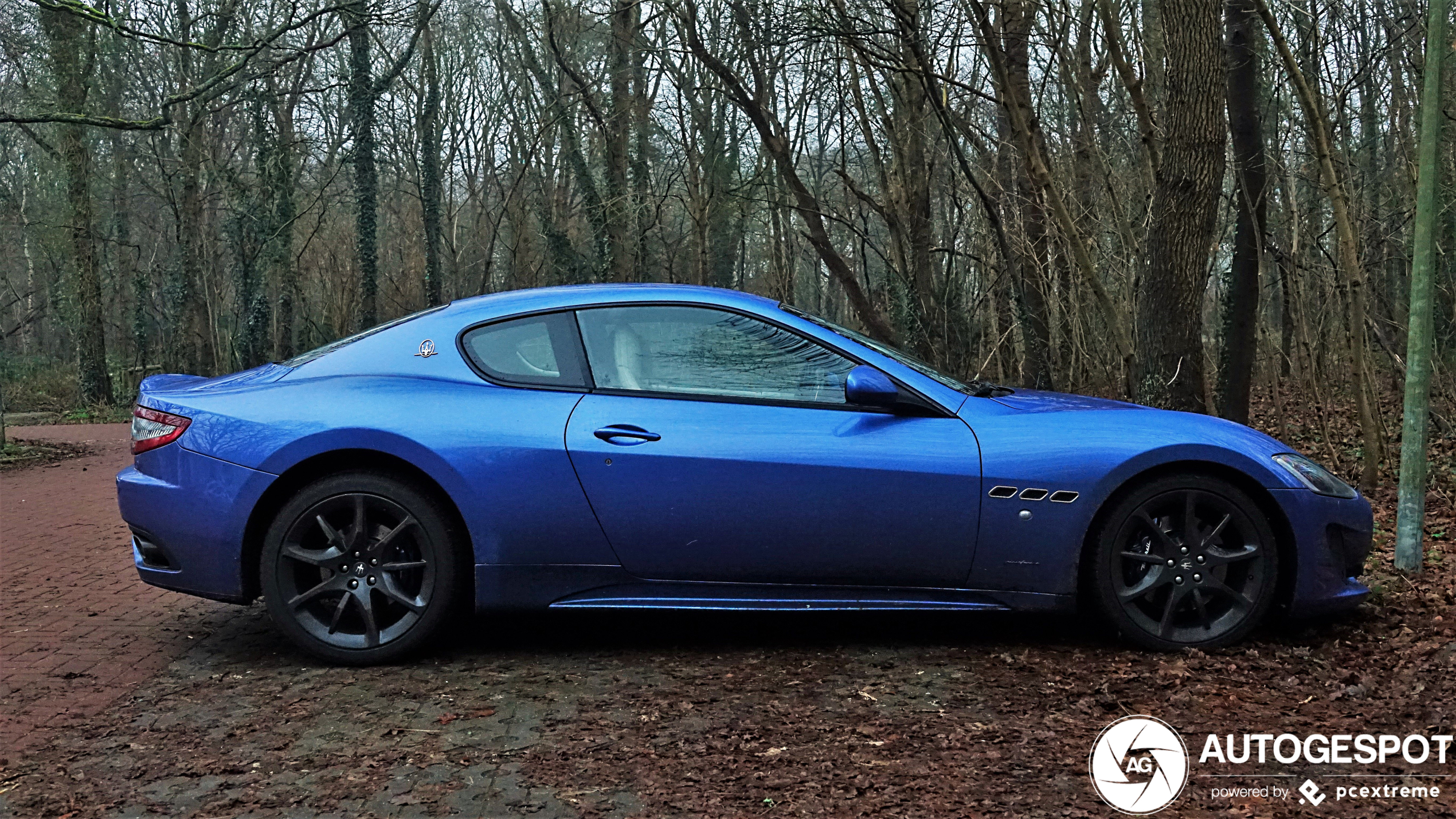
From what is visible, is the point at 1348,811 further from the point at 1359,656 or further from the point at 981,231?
the point at 981,231

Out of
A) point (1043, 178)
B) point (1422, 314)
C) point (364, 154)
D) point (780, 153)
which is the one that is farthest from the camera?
point (364, 154)

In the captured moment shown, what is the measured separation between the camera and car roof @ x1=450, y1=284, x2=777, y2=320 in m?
4.79

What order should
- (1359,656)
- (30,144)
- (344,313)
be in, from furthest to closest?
(30,144)
(344,313)
(1359,656)

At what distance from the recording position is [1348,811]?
3.02 m

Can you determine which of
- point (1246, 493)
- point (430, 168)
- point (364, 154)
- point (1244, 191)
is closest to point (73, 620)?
point (1246, 493)

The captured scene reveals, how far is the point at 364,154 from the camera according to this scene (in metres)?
26.1

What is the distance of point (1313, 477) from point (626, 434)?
8.83 feet

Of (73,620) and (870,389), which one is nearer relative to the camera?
(870,389)

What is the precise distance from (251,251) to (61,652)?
74.5ft

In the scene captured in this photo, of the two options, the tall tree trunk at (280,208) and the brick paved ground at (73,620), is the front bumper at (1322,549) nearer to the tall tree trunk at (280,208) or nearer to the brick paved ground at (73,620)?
the brick paved ground at (73,620)

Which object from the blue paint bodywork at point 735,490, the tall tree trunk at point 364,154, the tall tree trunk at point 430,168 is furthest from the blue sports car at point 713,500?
the tall tree trunk at point 430,168

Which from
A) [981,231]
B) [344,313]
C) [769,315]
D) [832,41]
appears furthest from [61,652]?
[344,313]

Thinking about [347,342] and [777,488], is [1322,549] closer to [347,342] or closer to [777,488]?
[777,488]

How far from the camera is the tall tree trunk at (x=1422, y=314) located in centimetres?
498
